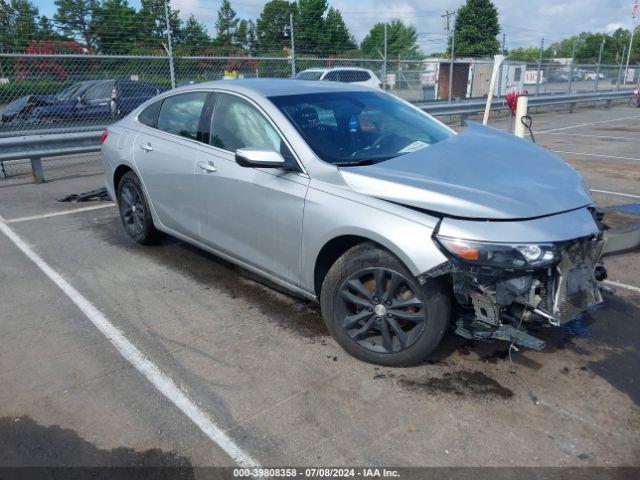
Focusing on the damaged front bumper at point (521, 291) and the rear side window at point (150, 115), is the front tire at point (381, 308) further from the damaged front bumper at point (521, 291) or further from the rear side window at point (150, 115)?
the rear side window at point (150, 115)

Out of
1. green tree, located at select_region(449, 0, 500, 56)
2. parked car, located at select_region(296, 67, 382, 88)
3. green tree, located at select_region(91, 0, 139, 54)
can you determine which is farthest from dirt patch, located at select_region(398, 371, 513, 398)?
green tree, located at select_region(449, 0, 500, 56)

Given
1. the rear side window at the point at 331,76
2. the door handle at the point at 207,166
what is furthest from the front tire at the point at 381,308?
the rear side window at the point at 331,76

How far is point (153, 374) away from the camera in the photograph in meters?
3.36

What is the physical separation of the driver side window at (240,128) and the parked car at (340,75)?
10.3m

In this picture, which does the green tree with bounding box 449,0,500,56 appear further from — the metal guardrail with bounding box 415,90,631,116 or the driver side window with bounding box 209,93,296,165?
the driver side window with bounding box 209,93,296,165

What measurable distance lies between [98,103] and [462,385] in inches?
428

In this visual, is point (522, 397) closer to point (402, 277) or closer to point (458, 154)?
point (402, 277)

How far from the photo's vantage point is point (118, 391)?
10.5 feet

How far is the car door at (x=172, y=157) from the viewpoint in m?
4.59

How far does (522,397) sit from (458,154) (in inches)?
63.0

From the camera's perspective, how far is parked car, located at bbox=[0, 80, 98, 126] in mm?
10930

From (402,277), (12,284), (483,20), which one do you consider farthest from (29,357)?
(483,20)

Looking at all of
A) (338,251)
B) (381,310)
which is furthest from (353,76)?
(381,310)

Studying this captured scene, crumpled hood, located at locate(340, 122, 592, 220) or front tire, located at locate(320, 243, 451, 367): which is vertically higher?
crumpled hood, located at locate(340, 122, 592, 220)
